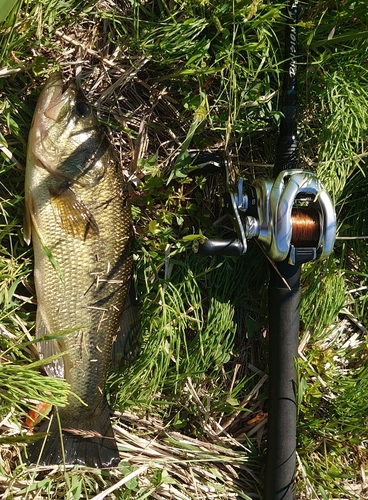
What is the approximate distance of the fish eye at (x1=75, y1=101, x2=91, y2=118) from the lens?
7.57 ft

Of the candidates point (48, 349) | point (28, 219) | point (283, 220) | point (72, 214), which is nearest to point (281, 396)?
point (283, 220)

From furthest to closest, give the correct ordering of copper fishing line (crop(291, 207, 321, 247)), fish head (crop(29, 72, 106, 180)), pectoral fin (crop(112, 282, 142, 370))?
pectoral fin (crop(112, 282, 142, 370)) < copper fishing line (crop(291, 207, 321, 247)) < fish head (crop(29, 72, 106, 180))

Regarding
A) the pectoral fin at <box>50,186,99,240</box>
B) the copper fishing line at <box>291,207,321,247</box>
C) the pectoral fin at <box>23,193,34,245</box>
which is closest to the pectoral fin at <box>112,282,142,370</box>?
the pectoral fin at <box>50,186,99,240</box>

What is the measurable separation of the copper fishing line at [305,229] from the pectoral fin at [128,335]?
29.9 inches

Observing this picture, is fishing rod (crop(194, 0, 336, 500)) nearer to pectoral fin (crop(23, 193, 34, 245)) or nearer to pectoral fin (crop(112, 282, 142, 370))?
pectoral fin (crop(112, 282, 142, 370))

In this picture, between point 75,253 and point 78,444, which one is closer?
point 75,253

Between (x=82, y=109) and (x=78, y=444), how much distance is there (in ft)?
4.74

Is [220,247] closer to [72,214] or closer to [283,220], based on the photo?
[283,220]

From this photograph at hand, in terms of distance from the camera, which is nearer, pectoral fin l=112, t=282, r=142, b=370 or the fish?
the fish

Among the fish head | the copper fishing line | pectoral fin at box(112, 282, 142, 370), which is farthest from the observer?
pectoral fin at box(112, 282, 142, 370)

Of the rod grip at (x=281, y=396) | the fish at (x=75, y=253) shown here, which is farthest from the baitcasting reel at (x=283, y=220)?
the fish at (x=75, y=253)

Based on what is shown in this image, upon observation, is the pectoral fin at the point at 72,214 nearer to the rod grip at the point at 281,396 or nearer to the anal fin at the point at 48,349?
the anal fin at the point at 48,349

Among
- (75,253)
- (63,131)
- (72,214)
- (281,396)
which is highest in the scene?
(63,131)

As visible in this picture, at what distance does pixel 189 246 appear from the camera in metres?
2.63
